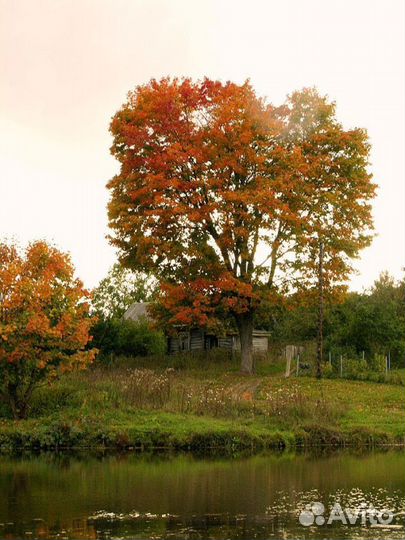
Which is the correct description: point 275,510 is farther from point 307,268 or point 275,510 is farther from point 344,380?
point 307,268

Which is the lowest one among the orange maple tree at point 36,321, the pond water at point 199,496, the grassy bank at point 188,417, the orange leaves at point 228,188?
the pond water at point 199,496

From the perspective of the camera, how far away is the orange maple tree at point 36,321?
31.9m

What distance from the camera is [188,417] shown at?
3281 cm

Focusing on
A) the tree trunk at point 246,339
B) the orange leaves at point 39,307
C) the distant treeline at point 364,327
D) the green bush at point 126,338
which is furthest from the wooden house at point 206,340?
the orange leaves at point 39,307

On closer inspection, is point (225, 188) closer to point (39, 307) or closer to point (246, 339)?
point (246, 339)

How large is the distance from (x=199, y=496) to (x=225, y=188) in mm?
27569

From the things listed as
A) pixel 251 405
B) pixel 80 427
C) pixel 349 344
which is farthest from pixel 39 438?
pixel 349 344

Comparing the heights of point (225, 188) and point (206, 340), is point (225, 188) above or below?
above

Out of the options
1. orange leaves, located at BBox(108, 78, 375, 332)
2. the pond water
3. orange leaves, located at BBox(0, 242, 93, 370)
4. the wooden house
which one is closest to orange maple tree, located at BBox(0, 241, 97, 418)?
orange leaves, located at BBox(0, 242, 93, 370)

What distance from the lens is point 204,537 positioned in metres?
15.6

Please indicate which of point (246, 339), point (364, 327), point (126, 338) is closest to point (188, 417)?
point (246, 339)

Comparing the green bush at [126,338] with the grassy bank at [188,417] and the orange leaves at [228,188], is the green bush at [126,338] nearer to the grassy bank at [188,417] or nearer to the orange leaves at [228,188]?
the orange leaves at [228,188]

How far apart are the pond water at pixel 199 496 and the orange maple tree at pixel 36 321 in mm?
4685

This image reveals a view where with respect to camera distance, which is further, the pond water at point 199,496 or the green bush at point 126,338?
the green bush at point 126,338
